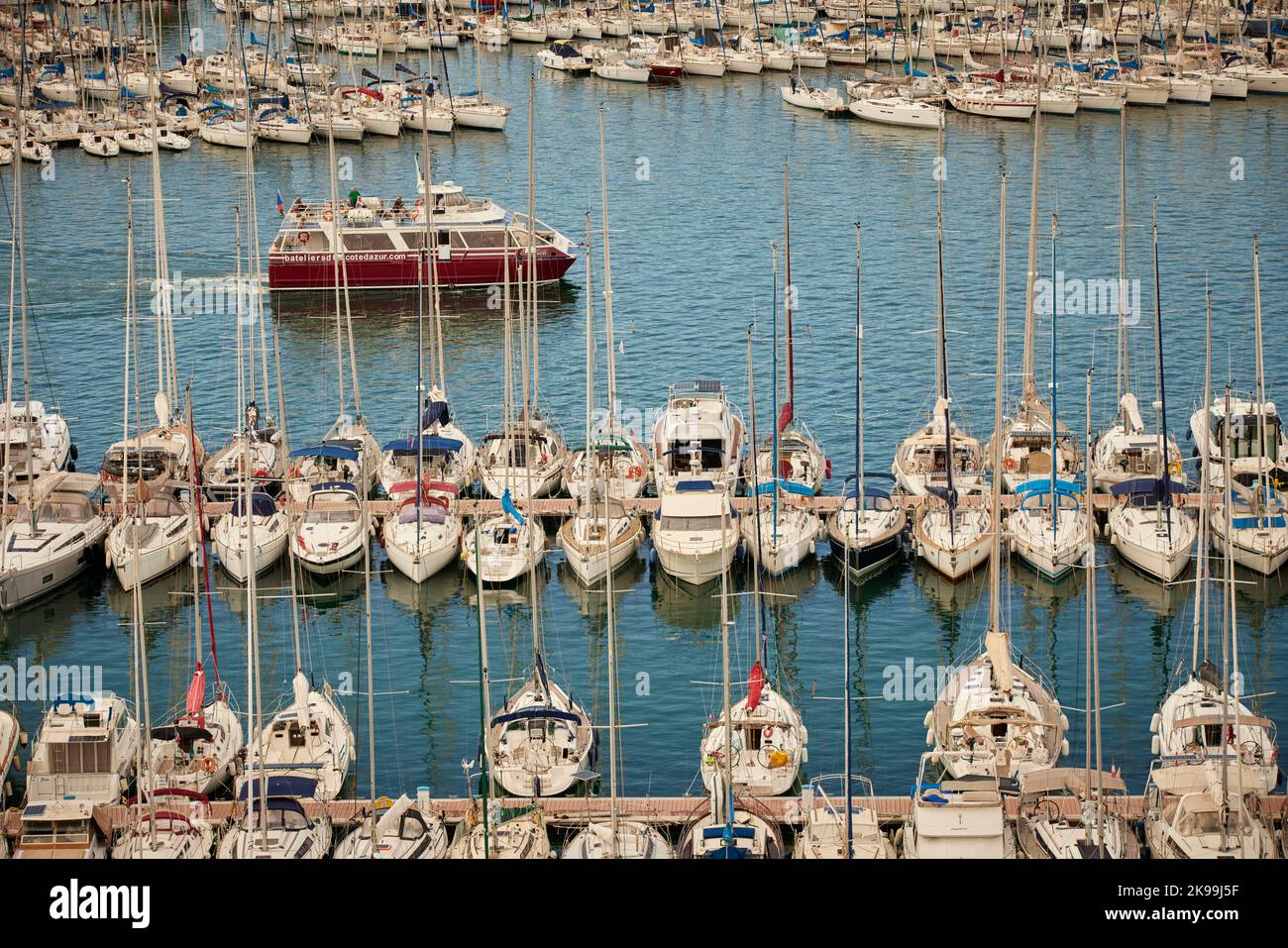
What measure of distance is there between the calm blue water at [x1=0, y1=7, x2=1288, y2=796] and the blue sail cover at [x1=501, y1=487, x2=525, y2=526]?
1.94 m

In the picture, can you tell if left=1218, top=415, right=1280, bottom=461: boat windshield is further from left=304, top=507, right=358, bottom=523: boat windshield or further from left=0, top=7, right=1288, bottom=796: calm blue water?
left=304, top=507, right=358, bottom=523: boat windshield

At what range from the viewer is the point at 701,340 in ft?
230

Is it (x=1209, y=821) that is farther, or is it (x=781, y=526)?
(x=781, y=526)

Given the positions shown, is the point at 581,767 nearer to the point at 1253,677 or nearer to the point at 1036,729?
the point at 1036,729

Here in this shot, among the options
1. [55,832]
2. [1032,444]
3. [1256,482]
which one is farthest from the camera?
[1032,444]

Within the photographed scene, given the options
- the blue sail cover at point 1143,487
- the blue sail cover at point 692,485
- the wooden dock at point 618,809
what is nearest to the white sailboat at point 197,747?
the wooden dock at point 618,809

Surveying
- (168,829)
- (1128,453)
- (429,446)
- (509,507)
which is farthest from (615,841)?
(1128,453)

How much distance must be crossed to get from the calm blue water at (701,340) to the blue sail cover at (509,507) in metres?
1.94

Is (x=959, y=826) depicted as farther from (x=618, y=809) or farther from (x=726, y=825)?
(x=618, y=809)

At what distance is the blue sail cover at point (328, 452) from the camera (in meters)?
51.9

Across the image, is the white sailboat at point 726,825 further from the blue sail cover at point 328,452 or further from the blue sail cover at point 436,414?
the blue sail cover at point 436,414

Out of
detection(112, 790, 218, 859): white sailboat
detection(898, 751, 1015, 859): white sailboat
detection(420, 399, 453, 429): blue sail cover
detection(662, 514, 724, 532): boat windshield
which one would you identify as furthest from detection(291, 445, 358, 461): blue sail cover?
detection(898, 751, 1015, 859): white sailboat

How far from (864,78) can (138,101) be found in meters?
39.7

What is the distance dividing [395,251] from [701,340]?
12.4m
